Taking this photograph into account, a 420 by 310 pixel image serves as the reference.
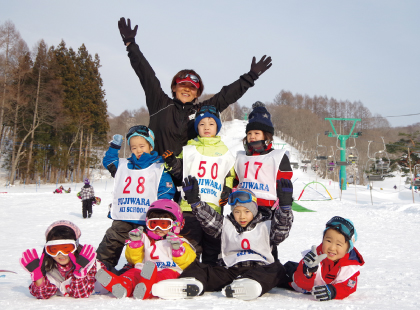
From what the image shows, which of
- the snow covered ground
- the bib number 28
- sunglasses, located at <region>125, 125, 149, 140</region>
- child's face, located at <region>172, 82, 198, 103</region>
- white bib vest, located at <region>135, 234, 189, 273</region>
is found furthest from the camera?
child's face, located at <region>172, 82, 198, 103</region>

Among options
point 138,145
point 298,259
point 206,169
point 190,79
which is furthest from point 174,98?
point 298,259

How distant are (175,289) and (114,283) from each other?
1.66ft

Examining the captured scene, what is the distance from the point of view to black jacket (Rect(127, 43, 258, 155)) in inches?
146

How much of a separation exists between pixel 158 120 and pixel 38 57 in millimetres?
34371

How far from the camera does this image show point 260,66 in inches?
156

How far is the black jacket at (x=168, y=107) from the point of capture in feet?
12.1

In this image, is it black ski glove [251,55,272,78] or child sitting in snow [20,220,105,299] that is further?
black ski glove [251,55,272,78]

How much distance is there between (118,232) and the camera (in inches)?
135

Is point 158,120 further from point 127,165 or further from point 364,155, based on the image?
point 364,155

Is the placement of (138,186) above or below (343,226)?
above

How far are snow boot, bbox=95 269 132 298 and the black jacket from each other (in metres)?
1.41

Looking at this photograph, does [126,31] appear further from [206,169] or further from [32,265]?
[32,265]

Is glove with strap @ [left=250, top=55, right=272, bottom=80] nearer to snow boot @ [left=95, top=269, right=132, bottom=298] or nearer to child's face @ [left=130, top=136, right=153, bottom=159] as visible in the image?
child's face @ [left=130, top=136, right=153, bottom=159]

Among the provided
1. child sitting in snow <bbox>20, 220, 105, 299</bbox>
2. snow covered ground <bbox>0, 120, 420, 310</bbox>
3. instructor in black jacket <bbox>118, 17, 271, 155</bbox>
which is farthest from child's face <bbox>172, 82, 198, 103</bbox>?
snow covered ground <bbox>0, 120, 420, 310</bbox>
